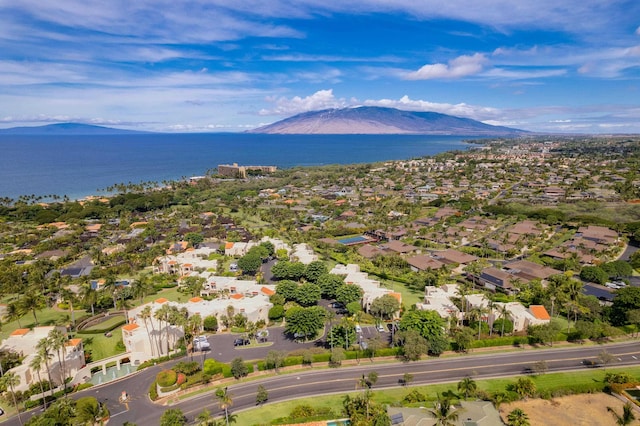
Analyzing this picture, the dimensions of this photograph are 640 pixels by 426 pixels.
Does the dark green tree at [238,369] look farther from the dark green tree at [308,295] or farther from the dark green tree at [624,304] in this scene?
the dark green tree at [624,304]

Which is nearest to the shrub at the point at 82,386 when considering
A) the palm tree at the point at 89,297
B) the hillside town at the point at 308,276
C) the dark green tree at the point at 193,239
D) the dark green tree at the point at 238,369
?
the hillside town at the point at 308,276

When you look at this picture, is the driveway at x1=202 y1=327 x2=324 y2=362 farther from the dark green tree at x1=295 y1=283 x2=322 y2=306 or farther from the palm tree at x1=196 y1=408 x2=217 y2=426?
the palm tree at x1=196 y1=408 x2=217 y2=426

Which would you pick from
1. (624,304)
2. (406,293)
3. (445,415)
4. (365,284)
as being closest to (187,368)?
(445,415)

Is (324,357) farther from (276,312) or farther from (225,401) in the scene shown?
(225,401)

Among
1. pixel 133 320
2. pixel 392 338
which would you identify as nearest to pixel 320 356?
pixel 392 338

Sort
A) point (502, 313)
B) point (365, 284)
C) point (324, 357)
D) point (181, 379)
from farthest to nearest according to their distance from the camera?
point (365, 284) < point (502, 313) < point (324, 357) < point (181, 379)

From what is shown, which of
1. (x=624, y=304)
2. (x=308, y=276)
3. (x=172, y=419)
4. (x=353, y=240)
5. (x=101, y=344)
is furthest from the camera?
(x=353, y=240)

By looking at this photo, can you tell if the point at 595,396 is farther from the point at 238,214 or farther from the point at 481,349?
the point at 238,214
